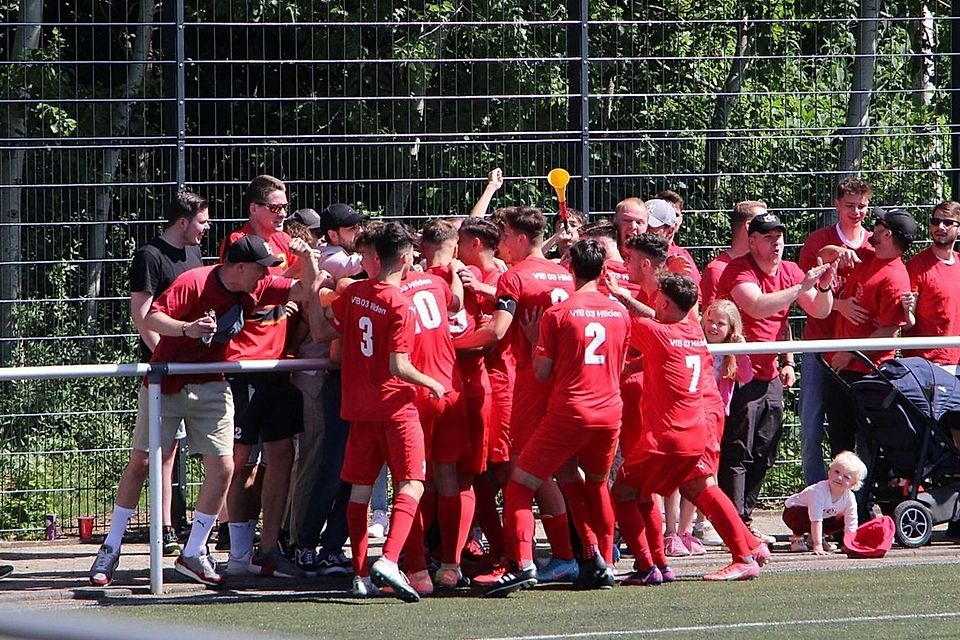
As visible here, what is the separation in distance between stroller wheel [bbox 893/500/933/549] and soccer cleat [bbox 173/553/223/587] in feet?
13.0

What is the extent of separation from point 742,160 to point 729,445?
276 centimetres

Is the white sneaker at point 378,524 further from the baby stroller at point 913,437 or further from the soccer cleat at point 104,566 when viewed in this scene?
the baby stroller at point 913,437

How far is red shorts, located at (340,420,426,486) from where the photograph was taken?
767 centimetres

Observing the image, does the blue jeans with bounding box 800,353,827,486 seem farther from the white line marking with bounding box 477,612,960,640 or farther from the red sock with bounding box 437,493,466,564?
the red sock with bounding box 437,493,466,564

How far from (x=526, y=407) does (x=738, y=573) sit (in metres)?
1.44

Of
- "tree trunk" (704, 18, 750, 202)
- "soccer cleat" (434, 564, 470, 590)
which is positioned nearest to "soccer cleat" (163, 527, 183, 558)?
"soccer cleat" (434, 564, 470, 590)

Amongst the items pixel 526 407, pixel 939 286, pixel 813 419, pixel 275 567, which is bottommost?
pixel 275 567

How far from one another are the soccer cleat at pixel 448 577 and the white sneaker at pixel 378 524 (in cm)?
136

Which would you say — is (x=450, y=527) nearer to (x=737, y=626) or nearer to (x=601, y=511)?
(x=601, y=511)

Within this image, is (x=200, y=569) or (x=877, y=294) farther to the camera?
(x=877, y=294)

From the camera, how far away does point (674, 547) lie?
8914mm

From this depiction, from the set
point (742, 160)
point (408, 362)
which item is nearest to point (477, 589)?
point (408, 362)

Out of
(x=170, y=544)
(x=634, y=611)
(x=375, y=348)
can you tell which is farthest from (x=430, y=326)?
(x=170, y=544)

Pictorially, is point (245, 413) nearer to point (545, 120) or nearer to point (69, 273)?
point (69, 273)
